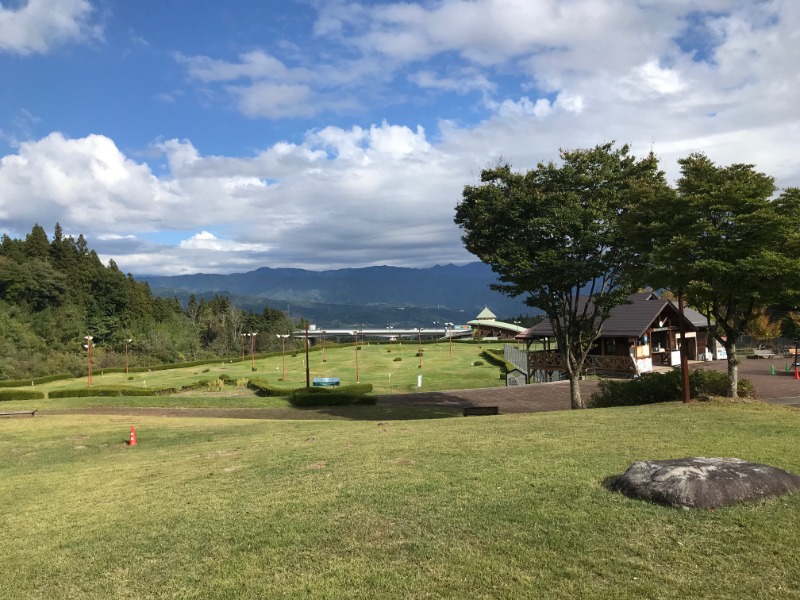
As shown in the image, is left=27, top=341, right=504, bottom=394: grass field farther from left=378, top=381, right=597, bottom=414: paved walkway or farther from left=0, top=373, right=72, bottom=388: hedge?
left=378, top=381, right=597, bottom=414: paved walkway

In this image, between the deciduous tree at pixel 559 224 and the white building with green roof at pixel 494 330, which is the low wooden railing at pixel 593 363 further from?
the white building with green roof at pixel 494 330

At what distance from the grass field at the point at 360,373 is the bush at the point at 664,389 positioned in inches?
789

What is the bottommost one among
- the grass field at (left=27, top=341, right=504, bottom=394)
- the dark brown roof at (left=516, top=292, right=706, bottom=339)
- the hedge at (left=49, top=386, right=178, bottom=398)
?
the grass field at (left=27, top=341, right=504, bottom=394)

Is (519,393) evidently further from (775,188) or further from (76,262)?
(76,262)

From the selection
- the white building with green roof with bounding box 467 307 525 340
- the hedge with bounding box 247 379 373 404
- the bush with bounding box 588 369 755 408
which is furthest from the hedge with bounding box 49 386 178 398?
the white building with green roof with bounding box 467 307 525 340

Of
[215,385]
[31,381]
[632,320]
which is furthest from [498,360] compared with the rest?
[31,381]

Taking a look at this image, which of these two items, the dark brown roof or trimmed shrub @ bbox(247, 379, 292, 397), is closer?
trimmed shrub @ bbox(247, 379, 292, 397)

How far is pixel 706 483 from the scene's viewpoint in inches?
271

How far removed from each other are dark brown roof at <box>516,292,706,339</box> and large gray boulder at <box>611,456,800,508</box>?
33.1 meters

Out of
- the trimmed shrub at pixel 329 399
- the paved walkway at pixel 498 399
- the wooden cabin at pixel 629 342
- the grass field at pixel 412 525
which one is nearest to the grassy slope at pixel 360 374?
the paved walkway at pixel 498 399

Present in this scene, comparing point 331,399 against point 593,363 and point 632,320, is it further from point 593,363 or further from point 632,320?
point 632,320

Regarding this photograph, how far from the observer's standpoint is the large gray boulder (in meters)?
6.75

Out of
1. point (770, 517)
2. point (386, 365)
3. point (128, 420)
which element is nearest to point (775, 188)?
point (770, 517)

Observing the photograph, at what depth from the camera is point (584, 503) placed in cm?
720
